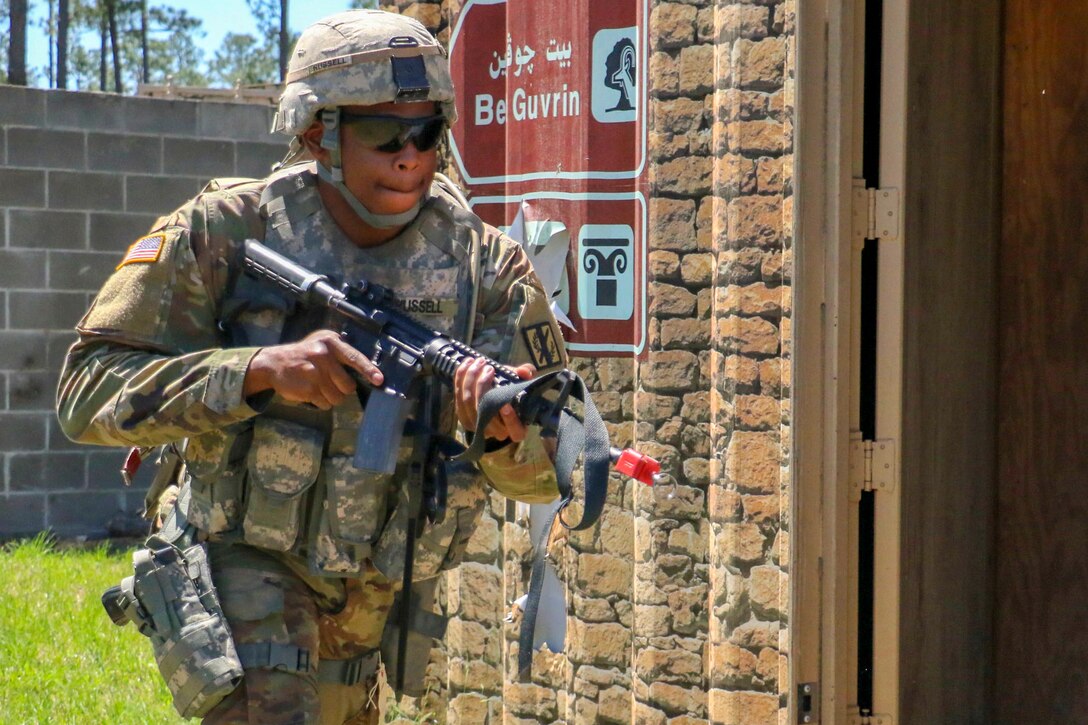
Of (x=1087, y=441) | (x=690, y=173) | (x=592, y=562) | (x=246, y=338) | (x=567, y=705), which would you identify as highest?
(x=690, y=173)

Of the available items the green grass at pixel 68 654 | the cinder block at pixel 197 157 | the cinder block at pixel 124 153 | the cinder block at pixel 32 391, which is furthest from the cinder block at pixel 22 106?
the green grass at pixel 68 654

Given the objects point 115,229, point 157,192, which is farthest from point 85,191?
point 157,192

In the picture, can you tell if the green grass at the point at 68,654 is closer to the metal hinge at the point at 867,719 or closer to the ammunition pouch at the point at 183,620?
the ammunition pouch at the point at 183,620

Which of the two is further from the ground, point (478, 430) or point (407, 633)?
point (478, 430)

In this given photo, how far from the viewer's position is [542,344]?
3.14m

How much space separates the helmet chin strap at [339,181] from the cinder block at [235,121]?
5713 mm

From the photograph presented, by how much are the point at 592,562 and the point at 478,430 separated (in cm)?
170

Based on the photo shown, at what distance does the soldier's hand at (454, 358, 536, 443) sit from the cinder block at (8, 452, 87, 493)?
19.0 ft

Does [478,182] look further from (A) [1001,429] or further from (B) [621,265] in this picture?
(A) [1001,429]

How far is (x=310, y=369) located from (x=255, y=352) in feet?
0.43

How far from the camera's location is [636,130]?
167 inches

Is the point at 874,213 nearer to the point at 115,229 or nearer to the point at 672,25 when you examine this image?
the point at 672,25

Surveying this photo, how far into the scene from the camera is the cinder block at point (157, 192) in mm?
8273

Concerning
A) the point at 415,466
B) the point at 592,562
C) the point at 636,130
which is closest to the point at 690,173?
the point at 636,130
